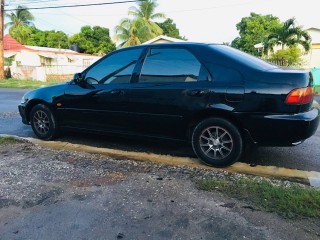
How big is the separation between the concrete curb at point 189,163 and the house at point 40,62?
23.1 metres


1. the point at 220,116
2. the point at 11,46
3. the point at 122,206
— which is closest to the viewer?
Result: the point at 122,206

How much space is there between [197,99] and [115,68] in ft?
4.75

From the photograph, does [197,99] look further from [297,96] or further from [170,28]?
[170,28]

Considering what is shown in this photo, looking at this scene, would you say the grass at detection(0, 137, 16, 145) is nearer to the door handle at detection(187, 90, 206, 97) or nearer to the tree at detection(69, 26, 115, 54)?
the door handle at detection(187, 90, 206, 97)

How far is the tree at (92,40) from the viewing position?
187ft

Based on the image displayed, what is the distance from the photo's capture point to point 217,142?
4254 millimetres

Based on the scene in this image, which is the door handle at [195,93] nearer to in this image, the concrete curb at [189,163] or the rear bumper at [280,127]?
the rear bumper at [280,127]

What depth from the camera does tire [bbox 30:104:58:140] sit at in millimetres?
5562

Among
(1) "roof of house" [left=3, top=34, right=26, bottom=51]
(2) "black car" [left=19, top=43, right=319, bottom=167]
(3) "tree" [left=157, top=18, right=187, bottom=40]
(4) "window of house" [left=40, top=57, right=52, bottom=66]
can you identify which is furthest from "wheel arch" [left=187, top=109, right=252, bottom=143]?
(3) "tree" [left=157, top=18, right=187, bottom=40]

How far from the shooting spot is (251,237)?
264 cm

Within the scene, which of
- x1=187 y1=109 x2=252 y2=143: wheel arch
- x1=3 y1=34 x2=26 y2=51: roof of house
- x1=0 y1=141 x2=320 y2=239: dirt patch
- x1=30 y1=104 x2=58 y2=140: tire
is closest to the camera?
x1=0 y1=141 x2=320 y2=239: dirt patch

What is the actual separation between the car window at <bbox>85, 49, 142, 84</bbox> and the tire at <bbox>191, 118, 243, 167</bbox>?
134 centimetres

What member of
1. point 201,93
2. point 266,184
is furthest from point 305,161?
point 201,93

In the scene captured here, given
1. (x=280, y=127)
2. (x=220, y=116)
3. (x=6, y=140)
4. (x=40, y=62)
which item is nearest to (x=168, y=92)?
(x=220, y=116)
